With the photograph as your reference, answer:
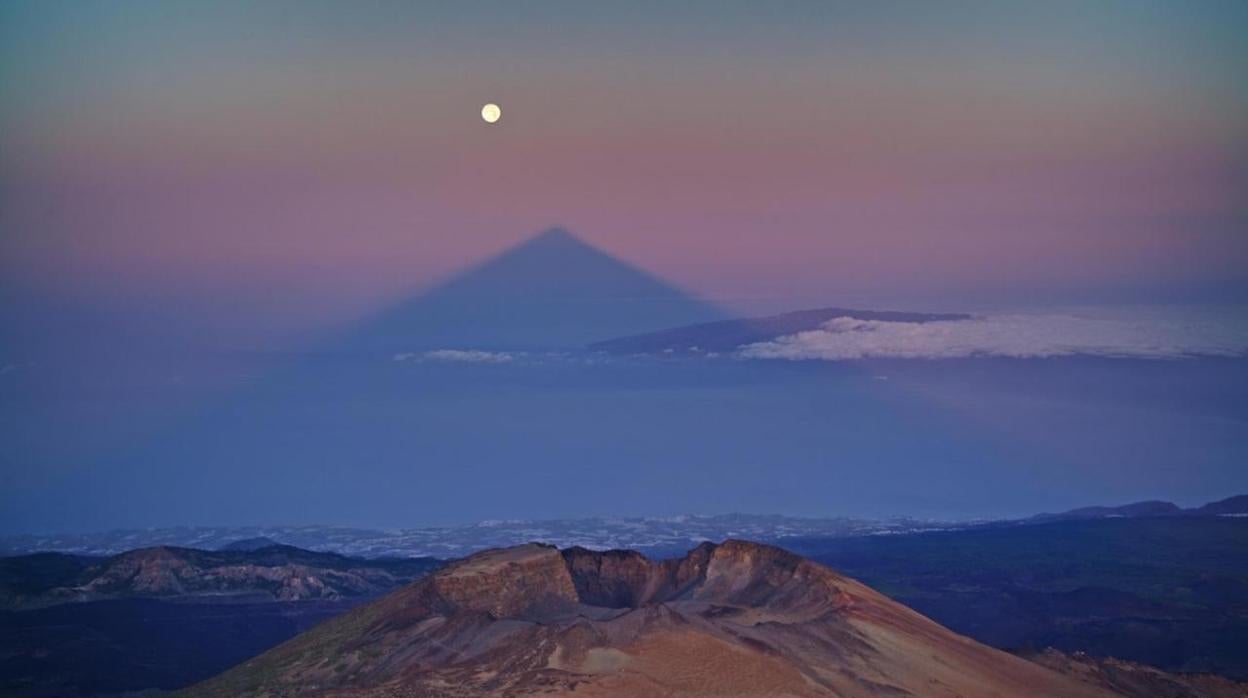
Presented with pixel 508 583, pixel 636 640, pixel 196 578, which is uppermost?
pixel 508 583

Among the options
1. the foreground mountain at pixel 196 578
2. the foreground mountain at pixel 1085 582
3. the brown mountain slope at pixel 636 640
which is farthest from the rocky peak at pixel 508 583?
the foreground mountain at pixel 196 578

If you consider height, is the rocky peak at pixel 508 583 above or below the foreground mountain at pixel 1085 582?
above

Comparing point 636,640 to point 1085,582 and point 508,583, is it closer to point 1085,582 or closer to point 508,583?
point 508,583

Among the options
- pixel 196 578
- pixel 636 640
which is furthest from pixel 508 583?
pixel 196 578

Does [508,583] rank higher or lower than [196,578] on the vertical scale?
higher

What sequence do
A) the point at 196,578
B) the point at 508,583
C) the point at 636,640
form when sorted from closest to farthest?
the point at 636,640 < the point at 508,583 < the point at 196,578

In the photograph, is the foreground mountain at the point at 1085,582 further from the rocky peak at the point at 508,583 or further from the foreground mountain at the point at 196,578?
the foreground mountain at the point at 196,578
